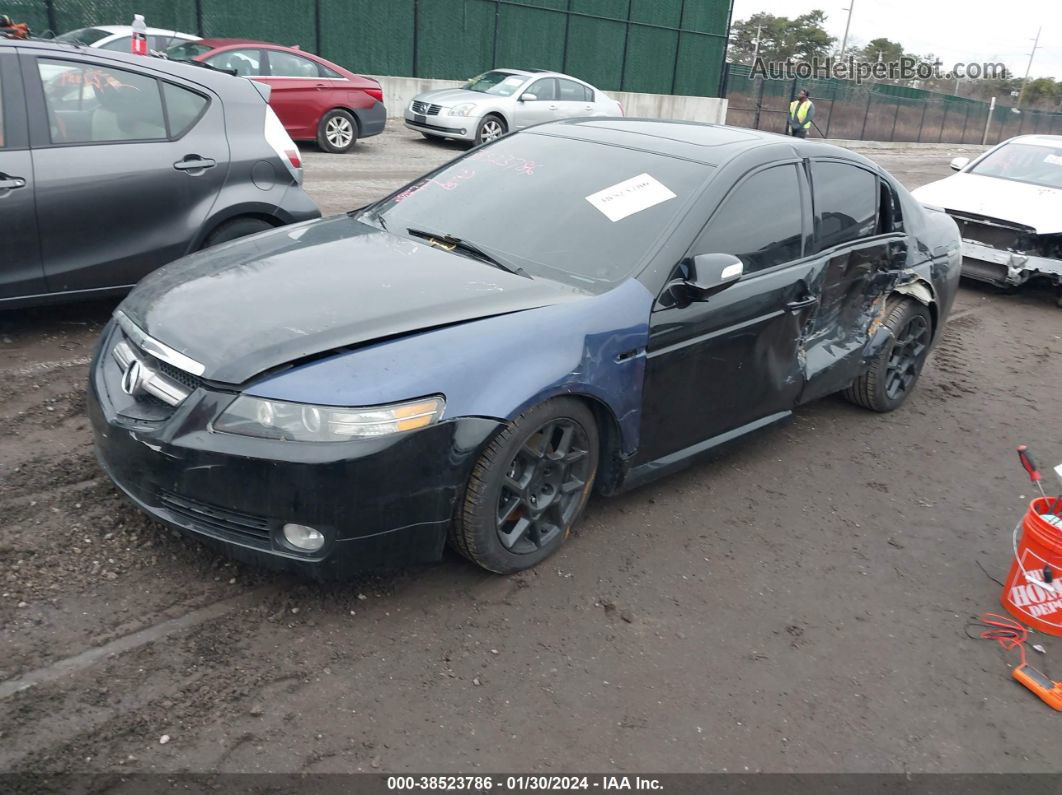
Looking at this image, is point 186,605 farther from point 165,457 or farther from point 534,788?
point 534,788

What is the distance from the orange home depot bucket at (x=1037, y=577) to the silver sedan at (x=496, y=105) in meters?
14.0

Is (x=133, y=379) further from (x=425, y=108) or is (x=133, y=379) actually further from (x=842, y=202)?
(x=425, y=108)

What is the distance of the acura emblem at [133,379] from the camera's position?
3238 millimetres

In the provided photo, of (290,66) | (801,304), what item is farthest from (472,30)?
(801,304)

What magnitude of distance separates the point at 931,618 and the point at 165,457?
302 cm

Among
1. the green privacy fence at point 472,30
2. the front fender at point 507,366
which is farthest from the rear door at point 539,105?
the front fender at point 507,366

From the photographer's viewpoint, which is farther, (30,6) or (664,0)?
(664,0)

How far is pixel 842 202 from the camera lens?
487 centimetres

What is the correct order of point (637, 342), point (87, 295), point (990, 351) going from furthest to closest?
point (990, 351), point (87, 295), point (637, 342)

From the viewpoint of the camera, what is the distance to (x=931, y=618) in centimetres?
373

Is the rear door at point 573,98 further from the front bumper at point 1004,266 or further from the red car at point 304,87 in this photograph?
the front bumper at point 1004,266

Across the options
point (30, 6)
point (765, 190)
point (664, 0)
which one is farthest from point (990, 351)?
point (664, 0)

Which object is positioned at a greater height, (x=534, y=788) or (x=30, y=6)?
(x=30, y=6)

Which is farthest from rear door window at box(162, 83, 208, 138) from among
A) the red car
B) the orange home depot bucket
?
the red car
